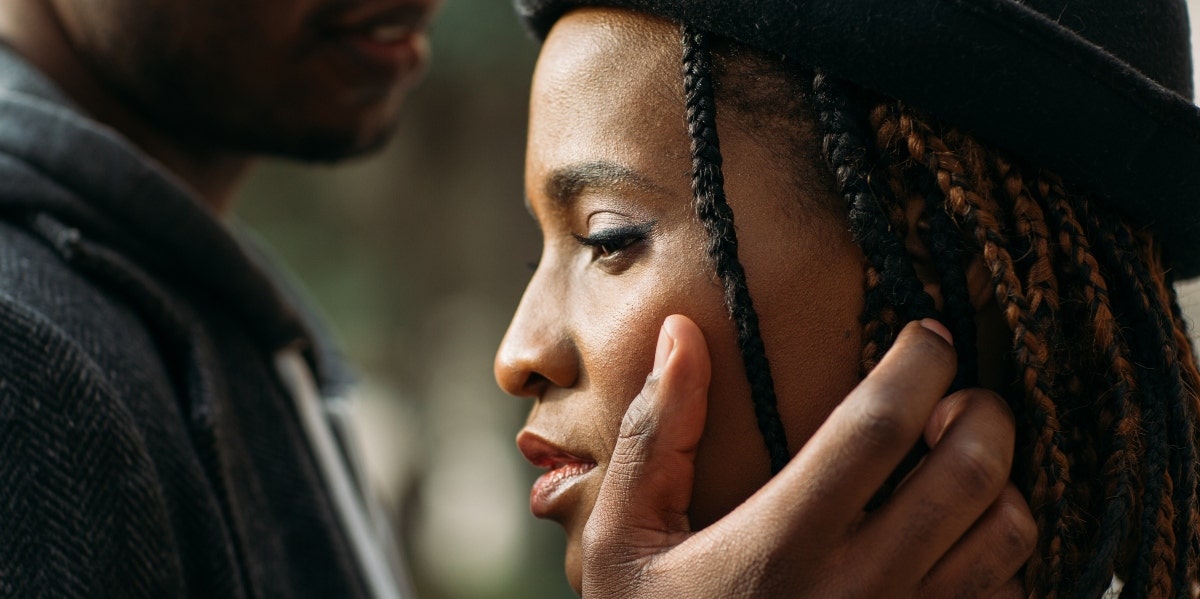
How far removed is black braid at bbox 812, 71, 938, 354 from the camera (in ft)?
4.10

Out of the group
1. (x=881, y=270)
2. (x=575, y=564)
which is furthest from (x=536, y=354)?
(x=881, y=270)

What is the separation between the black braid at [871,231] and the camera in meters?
1.25

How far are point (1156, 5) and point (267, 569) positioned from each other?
159 centimetres

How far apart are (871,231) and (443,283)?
17.6 ft

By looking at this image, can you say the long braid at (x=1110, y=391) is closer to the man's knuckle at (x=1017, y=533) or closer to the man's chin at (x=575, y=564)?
the man's knuckle at (x=1017, y=533)

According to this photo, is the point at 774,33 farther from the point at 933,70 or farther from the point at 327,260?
the point at 327,260

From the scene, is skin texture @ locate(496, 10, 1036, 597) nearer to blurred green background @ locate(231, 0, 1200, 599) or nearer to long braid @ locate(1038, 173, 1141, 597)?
long braid @ locate(1038, 173, 1141, 597)

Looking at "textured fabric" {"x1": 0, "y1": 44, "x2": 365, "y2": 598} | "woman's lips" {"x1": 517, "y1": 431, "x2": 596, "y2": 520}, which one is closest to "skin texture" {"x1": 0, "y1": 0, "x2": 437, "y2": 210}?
"textured fabric" {"x1": 0, "y1": 44, "x2": 365, "y2": 598}

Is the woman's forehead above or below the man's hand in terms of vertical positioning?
above

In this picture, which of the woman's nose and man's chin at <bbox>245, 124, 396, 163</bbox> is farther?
man's chin at <bbox>245, 124, 396, 163</bbox>

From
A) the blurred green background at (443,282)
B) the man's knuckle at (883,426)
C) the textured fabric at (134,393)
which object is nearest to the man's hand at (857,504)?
the man's knuckle at (883,426)

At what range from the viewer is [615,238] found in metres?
1.35

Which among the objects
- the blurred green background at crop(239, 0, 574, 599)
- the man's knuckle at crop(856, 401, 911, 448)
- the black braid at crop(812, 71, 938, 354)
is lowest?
the blurred green background at crop(239, 0, 574, 599)

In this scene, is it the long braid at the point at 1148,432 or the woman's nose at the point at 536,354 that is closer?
the long braid at the point at 1148,432
